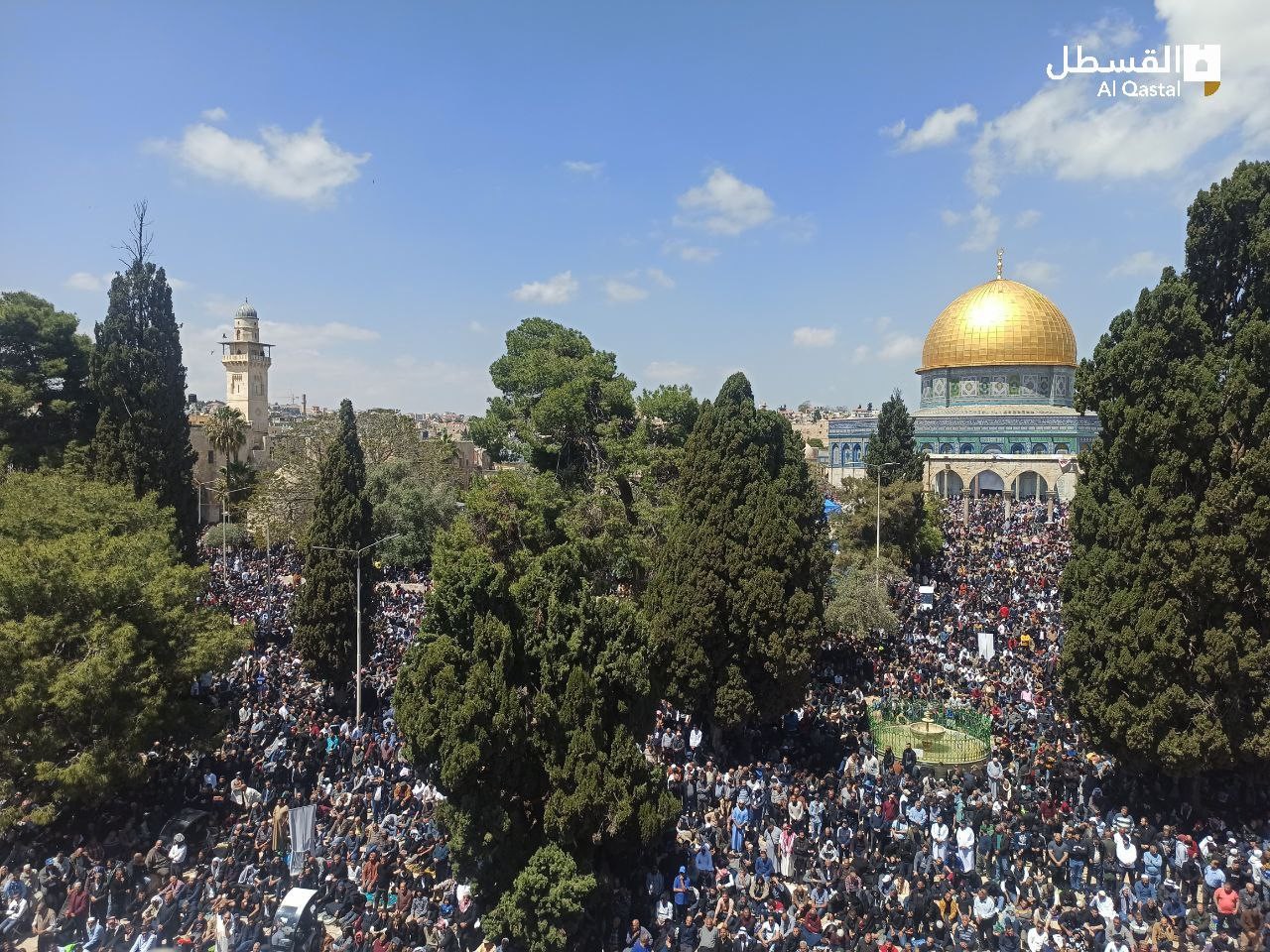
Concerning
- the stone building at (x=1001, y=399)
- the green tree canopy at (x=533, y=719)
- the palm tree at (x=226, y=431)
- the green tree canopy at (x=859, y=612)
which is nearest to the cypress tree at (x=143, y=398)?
the green tree canopy at (x=533, y=719)

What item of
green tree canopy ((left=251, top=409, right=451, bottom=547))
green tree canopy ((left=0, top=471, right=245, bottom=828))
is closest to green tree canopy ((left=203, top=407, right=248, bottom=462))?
green tree canopy ((left=251, top=409, right=451, bottom=547))

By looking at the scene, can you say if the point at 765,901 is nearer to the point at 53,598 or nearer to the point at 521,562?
the point at 521,562

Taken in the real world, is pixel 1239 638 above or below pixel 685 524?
below

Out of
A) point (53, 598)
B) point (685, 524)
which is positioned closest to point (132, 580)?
point (53, 598)

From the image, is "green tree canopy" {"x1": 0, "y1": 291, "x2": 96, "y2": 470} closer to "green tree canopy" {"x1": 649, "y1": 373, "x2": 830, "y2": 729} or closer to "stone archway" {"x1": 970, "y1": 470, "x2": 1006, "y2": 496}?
"green tree canopy" {"x1": 649, "y1": 373, "x2": 830, "y2": 729}

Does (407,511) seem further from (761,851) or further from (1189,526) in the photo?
(1189,526)

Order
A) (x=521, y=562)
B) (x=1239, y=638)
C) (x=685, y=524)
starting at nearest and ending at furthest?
(x=1239, y=638) → (x=521, y=562) → (x=685, y=524)

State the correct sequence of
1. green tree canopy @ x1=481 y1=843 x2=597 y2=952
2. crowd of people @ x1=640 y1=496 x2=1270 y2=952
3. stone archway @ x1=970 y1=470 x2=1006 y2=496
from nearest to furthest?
green tree canopy @ x1=481 y1=843 x2=597 y2=952
crowd of people @ x1=640 y1=496 x2=1270 y2=952
stone archway @ x1=970 y1=470 x2=1006 y2=496
